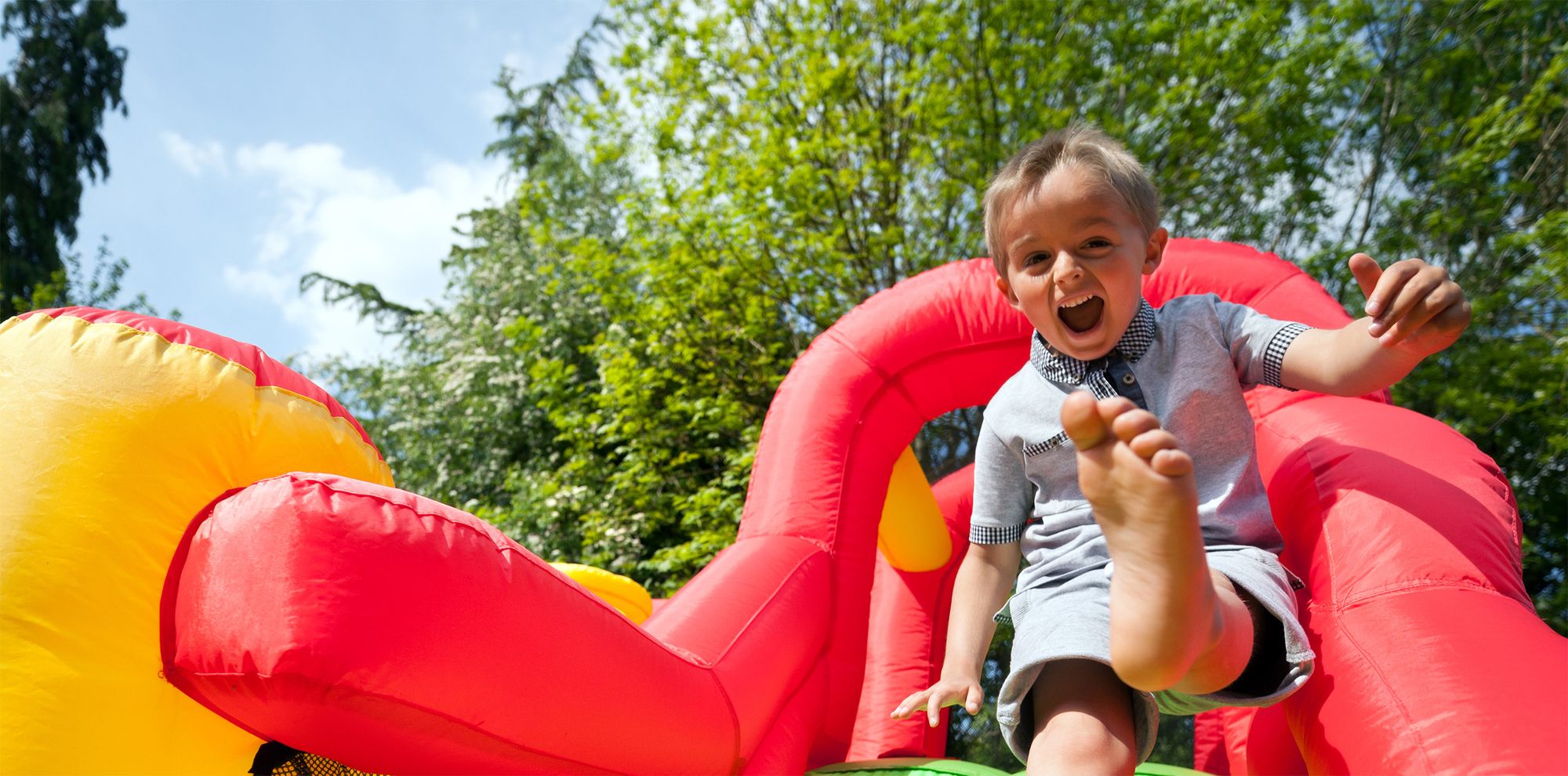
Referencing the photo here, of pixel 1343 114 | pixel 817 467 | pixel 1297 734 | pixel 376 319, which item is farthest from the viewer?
pixel 376 319

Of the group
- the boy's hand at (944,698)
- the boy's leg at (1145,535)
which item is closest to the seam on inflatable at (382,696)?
the boy's hand at (944,698)

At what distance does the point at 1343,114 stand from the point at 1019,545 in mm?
6813

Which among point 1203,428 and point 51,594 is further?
point 1203,428

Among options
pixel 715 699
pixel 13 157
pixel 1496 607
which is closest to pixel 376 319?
pixel 13 157

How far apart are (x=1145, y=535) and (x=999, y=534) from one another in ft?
2.12

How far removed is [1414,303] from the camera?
1119 mm

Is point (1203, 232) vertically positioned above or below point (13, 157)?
below

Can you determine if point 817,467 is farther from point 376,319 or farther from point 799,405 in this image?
point 376,319

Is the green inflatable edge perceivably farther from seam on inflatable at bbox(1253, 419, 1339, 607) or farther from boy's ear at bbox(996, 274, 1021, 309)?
boy's ear at bbox(996, 274, 1021, 309)

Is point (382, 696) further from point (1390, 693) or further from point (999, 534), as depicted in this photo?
point (1390, 693)

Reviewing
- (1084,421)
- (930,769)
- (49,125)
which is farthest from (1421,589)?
(49,125)

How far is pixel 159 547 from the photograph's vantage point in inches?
44.4

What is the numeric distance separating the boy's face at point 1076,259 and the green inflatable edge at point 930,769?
31.2 inches

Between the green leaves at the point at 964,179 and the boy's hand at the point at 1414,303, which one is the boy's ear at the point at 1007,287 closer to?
the boy's hand at the point at 1414,303
